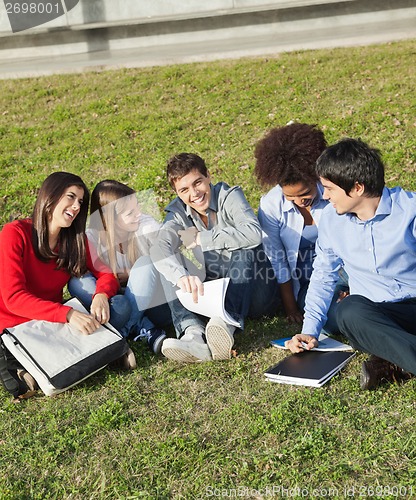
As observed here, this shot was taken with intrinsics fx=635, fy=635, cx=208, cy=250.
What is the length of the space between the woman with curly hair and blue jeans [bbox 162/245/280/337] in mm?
107

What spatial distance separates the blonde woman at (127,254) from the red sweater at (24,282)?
0.19 meters

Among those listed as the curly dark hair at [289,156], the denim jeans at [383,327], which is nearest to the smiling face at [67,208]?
the curly dark hair at [289,156]

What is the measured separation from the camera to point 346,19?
13.5 metres

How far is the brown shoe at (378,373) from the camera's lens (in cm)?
369

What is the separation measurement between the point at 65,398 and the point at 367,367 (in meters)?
1.89

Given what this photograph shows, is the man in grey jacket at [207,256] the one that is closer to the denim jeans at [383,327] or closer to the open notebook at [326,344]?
the open notebook at [326,344]

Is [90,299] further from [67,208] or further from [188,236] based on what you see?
[188,236]

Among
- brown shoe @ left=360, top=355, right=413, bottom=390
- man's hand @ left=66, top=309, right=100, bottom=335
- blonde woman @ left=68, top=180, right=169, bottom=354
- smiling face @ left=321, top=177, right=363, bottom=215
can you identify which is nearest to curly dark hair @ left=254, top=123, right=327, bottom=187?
smiling face @ left=321, top=177, right=363, bottom=215

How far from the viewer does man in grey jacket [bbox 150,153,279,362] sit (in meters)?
4.34

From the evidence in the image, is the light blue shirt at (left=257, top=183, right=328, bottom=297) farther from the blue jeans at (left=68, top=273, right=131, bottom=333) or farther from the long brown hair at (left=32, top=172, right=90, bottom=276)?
the long brown hair at (left=32, top=172, right=90, bottom=276)

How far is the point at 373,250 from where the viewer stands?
12.6 ft

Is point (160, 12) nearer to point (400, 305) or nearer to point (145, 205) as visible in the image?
point (145, 205)

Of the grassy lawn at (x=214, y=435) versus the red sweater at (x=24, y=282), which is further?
the red sweater at (x=24, y=282)

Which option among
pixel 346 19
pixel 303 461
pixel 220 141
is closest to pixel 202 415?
pixel 303 461
